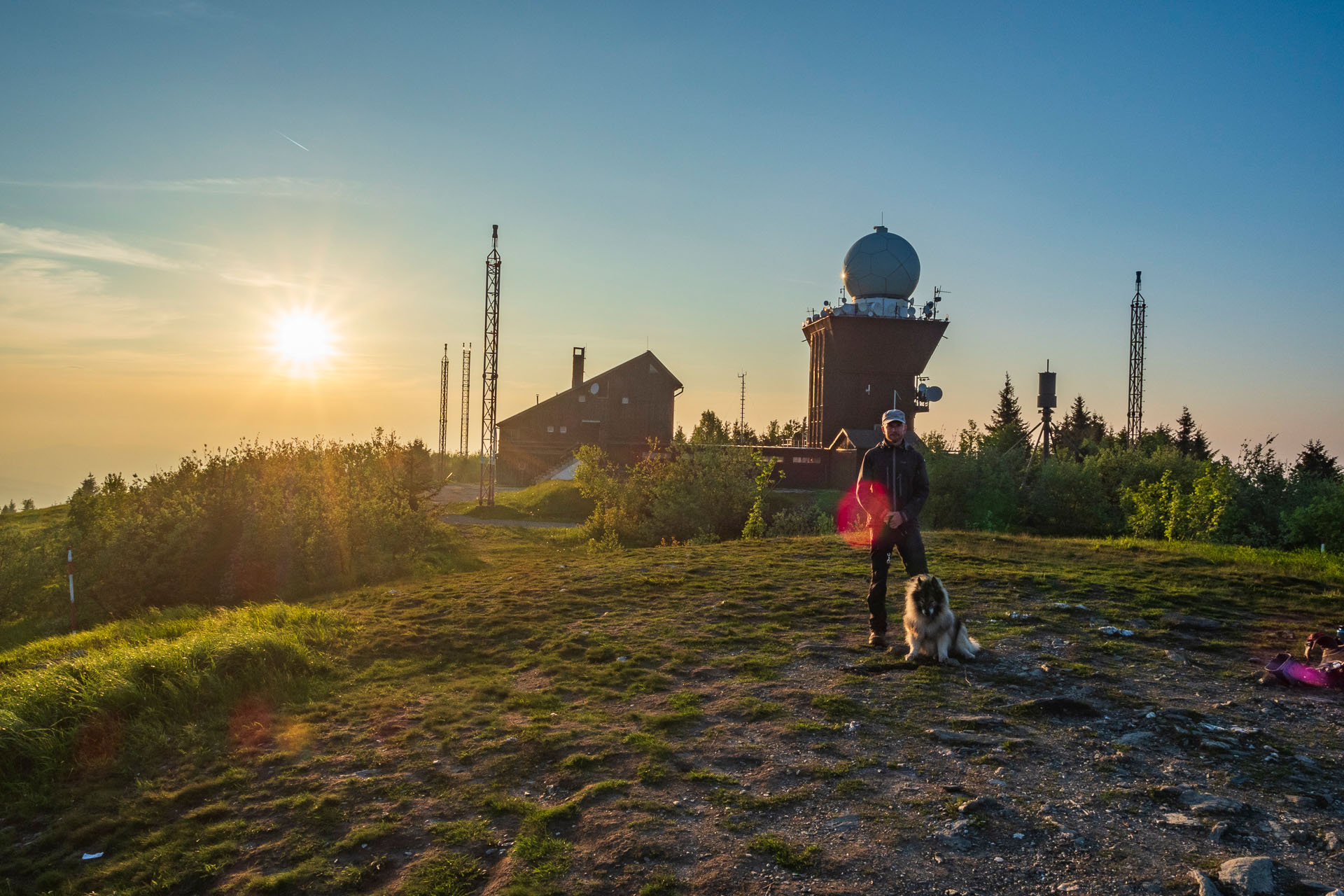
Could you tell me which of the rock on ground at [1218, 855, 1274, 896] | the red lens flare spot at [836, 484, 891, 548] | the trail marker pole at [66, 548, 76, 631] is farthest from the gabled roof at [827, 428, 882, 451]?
the rock on ground at [1218, 855, 1274, 896]

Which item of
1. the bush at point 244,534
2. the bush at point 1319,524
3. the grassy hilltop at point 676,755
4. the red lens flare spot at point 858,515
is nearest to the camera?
the grassy hilltop at point 676,755

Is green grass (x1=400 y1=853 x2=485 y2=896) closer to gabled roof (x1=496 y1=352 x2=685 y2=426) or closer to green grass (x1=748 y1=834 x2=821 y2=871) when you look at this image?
green grass (x1=748 y1=834 x2=821 y2=871)

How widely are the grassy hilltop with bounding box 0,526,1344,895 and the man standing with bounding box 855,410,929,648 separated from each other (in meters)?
0.66

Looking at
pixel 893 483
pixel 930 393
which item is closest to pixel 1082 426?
pixel 930 393

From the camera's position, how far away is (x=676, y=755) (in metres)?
5.64

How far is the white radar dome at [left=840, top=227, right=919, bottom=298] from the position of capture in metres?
42.1

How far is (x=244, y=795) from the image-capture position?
18.2ft

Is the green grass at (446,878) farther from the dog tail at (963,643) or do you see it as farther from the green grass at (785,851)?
the dog tail at (963,643)

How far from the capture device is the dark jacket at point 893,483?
834 centimetres

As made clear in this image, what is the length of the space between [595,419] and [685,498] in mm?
31630

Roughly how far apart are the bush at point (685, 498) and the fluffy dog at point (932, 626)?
1310 centimetres

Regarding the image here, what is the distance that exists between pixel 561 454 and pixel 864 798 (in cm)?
4905

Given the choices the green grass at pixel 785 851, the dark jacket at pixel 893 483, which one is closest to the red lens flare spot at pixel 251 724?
the green grass at pixel 785 851

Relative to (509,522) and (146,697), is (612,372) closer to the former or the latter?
(509,522)
